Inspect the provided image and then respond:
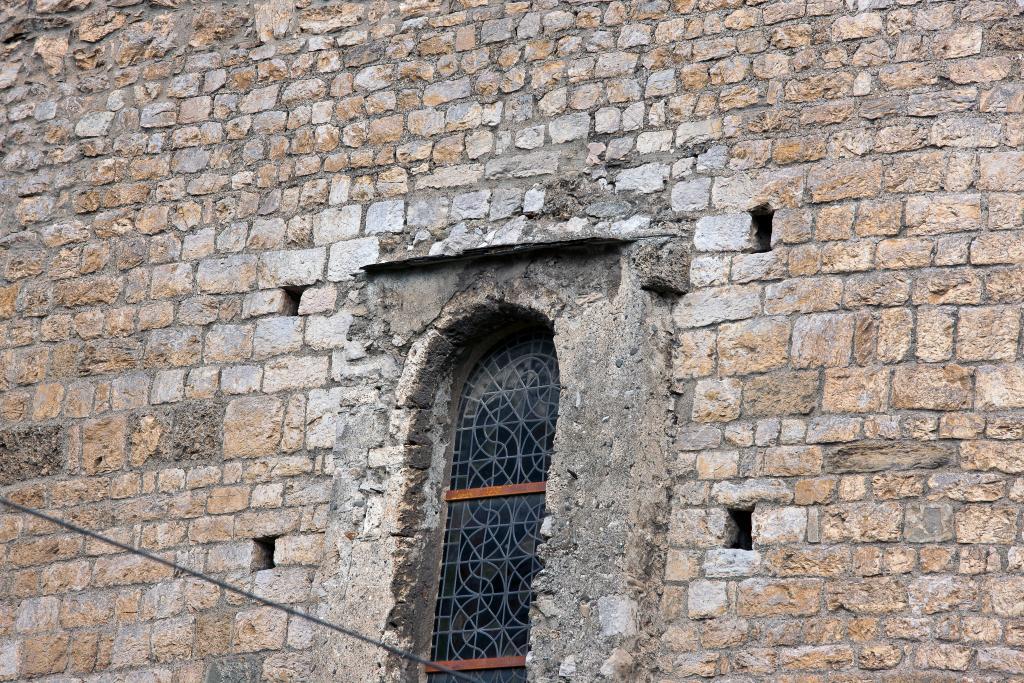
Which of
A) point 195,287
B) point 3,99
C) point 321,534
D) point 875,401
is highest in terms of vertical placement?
point 3,99

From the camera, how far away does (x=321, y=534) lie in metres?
8.84

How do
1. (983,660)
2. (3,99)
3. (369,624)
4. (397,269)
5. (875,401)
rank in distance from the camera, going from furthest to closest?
(3,99) < (397,269) < (369,624) < (875,401) < (983,660)

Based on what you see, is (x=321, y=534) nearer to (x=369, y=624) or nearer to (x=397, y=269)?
(x=369, y=624)

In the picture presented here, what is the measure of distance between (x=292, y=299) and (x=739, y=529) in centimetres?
267

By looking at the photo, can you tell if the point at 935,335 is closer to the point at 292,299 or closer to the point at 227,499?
the point at 292,299

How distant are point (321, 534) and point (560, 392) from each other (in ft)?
4.35

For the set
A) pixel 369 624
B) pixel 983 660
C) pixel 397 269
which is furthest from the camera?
pixel 397 269

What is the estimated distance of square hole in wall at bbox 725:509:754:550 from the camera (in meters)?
7.98

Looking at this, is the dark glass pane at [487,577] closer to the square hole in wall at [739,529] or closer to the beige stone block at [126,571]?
the square hole in wall at [739,529]

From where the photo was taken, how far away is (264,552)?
8.98 m

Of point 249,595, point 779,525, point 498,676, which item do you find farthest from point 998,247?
point 249,595

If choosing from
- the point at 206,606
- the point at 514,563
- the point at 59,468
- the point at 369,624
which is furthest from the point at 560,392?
the point at 59,468

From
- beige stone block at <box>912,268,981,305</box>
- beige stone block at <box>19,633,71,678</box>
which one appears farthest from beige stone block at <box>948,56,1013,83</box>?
beige stone block at <box>19,633,71,678</box>

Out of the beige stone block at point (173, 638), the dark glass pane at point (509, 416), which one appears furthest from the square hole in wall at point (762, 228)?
the beige stone block at point (173, 638)
